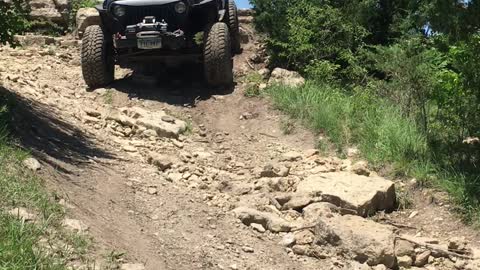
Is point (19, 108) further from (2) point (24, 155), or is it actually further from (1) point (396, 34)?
(1) point (396, 34)

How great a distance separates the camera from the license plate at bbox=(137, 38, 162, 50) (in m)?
8.50

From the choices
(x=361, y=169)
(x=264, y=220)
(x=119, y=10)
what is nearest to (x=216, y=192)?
(x=264, y=220)

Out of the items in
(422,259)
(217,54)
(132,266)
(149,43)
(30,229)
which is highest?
(149,43)

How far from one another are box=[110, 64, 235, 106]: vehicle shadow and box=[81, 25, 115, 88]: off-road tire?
0.21 meters

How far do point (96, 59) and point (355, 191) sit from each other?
4.71m

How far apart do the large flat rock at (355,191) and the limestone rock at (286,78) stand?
122 inches

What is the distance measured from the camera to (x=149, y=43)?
27.9 feet

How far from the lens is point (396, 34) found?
10742 mm

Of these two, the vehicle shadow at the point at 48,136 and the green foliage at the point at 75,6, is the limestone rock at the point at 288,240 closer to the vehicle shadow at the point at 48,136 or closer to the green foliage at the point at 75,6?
the vehicle shadow at the point at 48,136

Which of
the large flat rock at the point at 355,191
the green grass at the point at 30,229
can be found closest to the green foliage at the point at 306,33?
the large flat rock at the point at 355,191

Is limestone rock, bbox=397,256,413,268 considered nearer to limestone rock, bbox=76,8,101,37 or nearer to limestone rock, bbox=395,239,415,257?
limestone rock, bbox=395,239,415,257

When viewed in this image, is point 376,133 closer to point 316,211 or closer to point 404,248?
point 316,211

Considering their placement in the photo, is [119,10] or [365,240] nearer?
[365,240]

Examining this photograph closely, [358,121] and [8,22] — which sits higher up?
[8,22]
